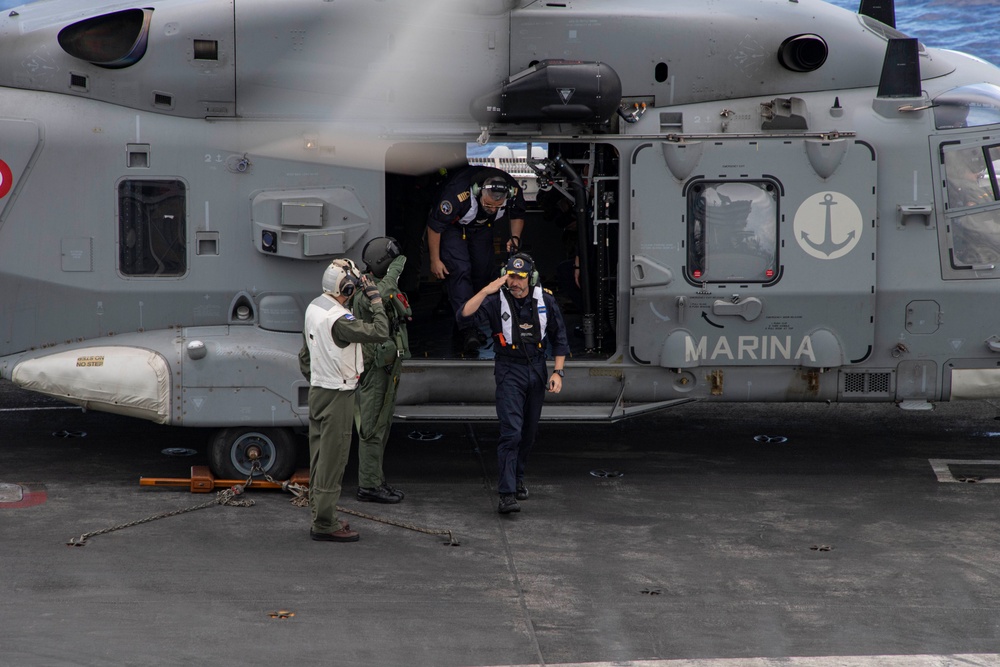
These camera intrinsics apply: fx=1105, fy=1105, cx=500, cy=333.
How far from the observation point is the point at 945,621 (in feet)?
A: 18.0

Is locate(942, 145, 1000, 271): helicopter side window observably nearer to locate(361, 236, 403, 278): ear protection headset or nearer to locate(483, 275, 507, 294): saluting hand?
locate(483, 275, 507, 294): saluting hand

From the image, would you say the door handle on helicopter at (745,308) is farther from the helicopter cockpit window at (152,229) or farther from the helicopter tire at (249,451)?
the helicopter cockpit window at (152,229)

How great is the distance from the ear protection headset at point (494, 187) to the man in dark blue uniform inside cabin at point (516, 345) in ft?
2.87

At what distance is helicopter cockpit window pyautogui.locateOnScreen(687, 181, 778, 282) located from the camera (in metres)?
7.49

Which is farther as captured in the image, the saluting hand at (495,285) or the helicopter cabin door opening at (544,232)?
the helicopter cabin door opening at (544,232)

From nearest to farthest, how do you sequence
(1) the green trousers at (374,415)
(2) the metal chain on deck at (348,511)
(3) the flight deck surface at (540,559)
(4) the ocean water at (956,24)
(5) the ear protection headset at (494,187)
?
(3) the flight deck surface at (540,559)
(2) the metal chain on deck at (348,511)
(1) the green trousers at (374,415)
(5) the ear protection headset at (494,187)
(4) the ocean water at (956,24)

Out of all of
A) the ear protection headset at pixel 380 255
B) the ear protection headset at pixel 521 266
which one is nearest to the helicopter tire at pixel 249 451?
the ear protection headset at pixel 380 255

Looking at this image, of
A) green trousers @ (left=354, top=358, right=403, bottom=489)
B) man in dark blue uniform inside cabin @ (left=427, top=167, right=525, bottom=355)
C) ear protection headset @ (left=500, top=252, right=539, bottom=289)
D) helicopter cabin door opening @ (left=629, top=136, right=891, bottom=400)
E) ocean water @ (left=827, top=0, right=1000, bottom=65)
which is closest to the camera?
ear protection headset @ (left=500, top=252, right=539, bottom=289)

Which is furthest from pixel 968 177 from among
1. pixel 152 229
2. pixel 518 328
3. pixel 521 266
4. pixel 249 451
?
pixel 152 229

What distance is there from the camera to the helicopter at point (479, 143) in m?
7.32

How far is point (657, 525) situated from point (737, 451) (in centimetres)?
204

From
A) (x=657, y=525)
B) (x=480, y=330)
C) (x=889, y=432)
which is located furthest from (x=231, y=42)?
(x=889, y=432)

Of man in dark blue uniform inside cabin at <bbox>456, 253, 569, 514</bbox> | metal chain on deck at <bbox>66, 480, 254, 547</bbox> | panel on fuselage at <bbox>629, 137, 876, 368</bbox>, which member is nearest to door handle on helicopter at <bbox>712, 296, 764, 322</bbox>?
panel on fuselage at <bbox>629, 137, 876, 368</bbox>

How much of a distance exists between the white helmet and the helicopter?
94cm
